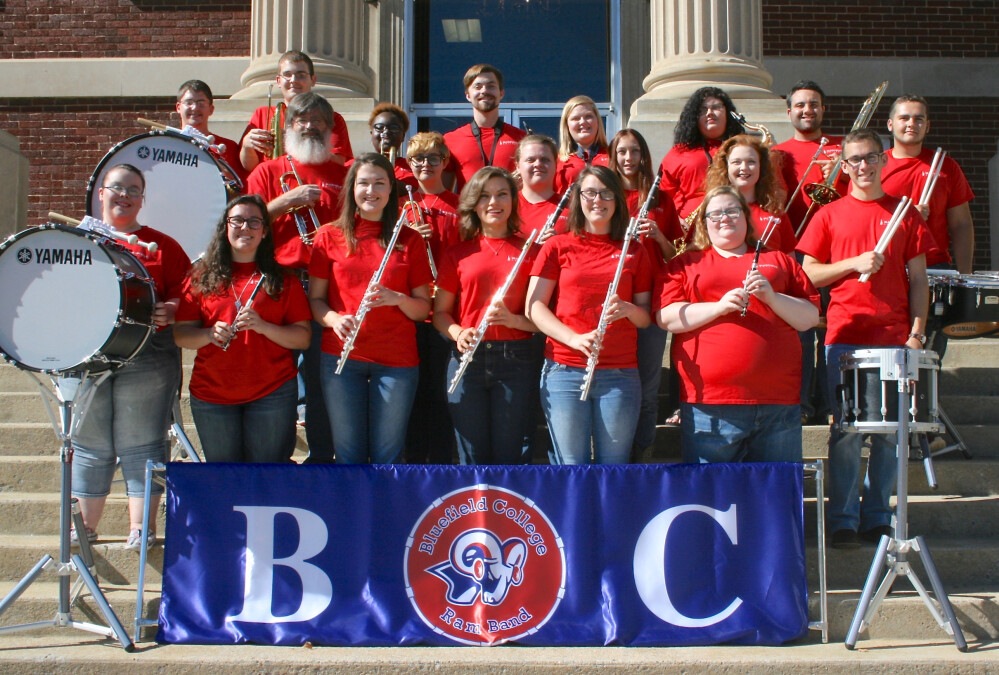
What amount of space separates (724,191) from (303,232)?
7.37ft

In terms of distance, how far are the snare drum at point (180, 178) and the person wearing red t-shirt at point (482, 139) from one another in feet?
4.56

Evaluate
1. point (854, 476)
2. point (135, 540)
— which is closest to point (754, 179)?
point (854, 476)

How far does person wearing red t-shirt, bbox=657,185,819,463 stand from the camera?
4695 millimetres

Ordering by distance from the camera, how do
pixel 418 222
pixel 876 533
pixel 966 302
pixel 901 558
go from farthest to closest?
pixel 418 222 < pixel 966 302 < pixel 876 533 < pixel 901 558

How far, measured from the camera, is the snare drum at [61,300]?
4547 millimetres

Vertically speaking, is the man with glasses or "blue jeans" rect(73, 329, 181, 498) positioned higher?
the man with glasses

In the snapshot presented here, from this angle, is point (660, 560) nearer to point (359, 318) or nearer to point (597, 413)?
point (597, 413)

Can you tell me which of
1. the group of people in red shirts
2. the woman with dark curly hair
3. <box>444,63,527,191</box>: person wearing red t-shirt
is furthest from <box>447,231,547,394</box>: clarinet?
<box>444,63,527,191</box>: person wearing red t-shirt

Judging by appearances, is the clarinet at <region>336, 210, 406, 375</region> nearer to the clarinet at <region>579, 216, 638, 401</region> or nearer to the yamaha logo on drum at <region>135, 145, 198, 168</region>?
the clarinet at <region>579, 216, 638, 401</region>

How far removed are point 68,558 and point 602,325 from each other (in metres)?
2.60

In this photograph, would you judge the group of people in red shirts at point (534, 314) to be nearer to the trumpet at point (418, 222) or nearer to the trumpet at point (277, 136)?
the trumpet at point (418, 222)

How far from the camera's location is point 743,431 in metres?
4.75

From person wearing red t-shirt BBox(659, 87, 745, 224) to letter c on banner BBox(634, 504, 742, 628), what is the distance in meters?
2.21

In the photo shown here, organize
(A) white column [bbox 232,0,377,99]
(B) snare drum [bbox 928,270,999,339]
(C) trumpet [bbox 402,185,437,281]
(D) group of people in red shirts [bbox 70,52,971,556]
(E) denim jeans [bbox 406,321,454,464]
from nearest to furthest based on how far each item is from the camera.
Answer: (D) group of people in red shirts [bbox 70,52,971,556] → (B) snare drum [bbox 928,270,999,339] → (C) trumpet [bbox 402,185,437,281] → (E) denim jeans [bbox 406,321,454,464] → (A) white column [bbox 232,0,377,99]
